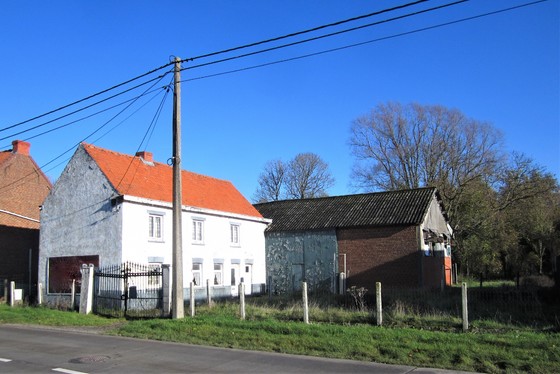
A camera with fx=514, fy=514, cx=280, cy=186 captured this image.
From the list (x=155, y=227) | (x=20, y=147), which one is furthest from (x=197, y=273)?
(x=20, y=147)

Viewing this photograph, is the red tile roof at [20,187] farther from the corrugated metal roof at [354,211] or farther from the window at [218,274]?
the corrugated metal roof at [354,211]

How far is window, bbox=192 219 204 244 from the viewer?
26.7 m

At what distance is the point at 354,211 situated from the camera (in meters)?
30.7

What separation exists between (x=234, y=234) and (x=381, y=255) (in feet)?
28.0

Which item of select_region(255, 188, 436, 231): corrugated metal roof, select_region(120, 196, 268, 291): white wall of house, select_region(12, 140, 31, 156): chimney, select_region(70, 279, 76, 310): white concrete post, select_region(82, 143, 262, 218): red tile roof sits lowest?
select_region(70, 279, 76, 310): white concrete post

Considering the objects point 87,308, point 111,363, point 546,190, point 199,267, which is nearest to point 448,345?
point 111,363

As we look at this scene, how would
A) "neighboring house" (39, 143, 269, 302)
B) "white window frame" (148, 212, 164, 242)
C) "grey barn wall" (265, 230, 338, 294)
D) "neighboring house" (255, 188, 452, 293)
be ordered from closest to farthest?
"neighboring house" (39, 143, 269, 302) → "white window frame" (148, 212, 164, 242) → "neighboring house" (255, 188, 452, 293) → "grey barn wall" (265, 230, 338, 294)

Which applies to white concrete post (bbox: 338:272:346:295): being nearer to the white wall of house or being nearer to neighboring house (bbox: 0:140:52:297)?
the white wall of house

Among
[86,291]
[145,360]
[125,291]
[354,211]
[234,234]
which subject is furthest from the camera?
[354,211]

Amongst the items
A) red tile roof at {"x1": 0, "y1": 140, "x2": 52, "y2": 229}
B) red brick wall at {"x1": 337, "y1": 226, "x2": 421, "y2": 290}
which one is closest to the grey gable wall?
red tile roof at {"x1": 0, "y1": 140, "x2": 52, "y2": 229}

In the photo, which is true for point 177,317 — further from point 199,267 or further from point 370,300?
point 199,267

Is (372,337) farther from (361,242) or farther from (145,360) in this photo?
(361,242)

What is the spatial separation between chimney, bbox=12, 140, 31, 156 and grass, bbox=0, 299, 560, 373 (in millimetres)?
19170

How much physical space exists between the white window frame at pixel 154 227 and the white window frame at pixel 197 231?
7.29ft
